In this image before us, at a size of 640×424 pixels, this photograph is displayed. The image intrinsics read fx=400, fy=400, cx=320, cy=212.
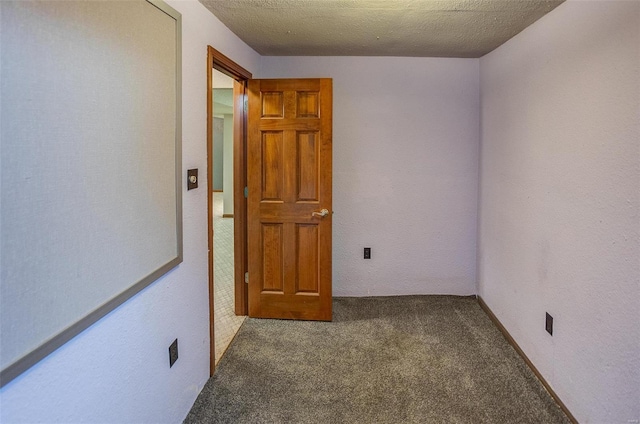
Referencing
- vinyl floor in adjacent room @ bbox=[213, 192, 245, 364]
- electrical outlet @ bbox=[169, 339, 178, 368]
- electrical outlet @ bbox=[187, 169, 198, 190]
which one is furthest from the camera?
vinyl floor in adjacent room @ bbox=[213, 192, 245, 364]

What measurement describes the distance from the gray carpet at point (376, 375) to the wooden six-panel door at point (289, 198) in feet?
A: 0.74

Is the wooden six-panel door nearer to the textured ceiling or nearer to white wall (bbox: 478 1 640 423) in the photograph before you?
the textured ceiling

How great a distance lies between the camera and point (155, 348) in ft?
5.77

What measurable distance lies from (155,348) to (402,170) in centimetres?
262

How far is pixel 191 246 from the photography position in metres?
2.16

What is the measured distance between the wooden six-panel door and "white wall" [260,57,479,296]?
0.52m

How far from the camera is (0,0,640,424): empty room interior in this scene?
1087 mm

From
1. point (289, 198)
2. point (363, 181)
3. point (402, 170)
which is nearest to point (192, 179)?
point (289, 198)

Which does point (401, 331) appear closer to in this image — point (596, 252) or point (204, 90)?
point (596, 252)

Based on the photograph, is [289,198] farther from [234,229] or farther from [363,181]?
[363,181]

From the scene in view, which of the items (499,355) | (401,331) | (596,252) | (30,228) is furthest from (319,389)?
(30,228)

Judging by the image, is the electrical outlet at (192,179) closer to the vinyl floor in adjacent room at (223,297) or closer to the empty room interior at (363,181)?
the empty room interior at (363,181)

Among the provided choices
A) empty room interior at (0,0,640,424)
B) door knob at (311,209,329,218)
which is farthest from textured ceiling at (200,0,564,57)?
door knob at (311,209,329,218)

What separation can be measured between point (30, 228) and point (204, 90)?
146 cm
